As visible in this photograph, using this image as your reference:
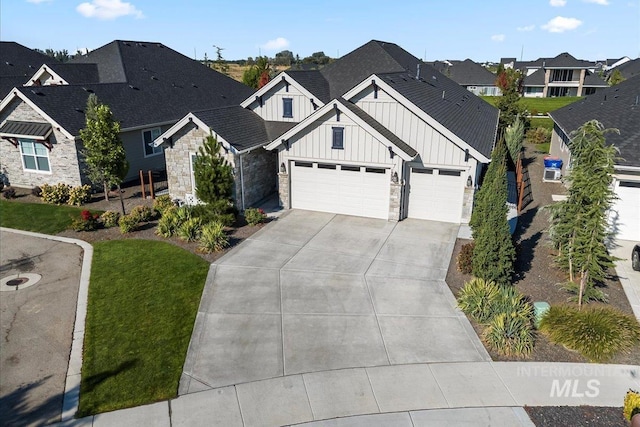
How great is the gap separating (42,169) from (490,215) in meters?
21.7

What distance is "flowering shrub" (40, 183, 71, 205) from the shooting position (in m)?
21.0

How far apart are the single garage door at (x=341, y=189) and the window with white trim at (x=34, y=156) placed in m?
13.0

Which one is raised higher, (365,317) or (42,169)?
(42,169)

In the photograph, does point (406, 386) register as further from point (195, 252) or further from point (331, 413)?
point (195, 252)

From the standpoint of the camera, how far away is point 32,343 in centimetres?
1056

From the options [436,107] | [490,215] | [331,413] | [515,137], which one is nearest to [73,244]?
[331,413]

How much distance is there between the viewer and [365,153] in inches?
715

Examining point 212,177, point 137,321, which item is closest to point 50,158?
point 212,177

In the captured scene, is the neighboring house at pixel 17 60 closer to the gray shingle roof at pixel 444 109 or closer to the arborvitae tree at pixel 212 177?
the arborvitae tree at pixel 212 177

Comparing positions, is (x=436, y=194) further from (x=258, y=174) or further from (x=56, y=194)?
(x=56, y=194)

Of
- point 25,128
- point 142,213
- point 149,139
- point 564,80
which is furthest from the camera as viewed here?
point 564,80

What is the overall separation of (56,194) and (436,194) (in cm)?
1765

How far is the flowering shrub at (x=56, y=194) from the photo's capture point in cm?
2101

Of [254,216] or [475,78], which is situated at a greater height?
[475,78]
